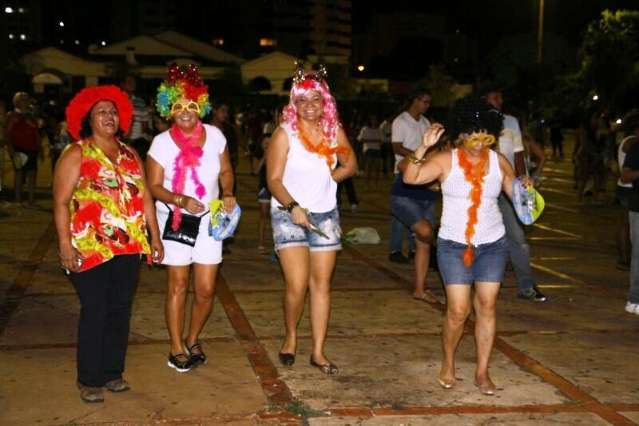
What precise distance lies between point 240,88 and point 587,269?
34694 mm

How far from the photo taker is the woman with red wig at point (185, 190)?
598cm

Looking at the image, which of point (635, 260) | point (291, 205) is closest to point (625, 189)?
point (635, 260)

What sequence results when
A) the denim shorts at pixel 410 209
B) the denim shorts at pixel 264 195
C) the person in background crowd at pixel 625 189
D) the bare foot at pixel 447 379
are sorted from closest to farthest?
the bare foot at pixel 447 379 < the denim shorts at pixel 410 209 < the person in background crowd at pixel 625 189 < the denim shorts at pixel 264 195

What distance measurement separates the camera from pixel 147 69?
130 ft

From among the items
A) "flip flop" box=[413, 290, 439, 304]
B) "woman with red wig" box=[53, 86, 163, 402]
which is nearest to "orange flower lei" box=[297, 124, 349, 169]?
"woman with red wig" box=[53, 86, 163, 402]

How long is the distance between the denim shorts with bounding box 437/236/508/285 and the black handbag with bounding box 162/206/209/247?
160 centimetres

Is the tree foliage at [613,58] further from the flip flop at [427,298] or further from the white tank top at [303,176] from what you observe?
the white tank top at [303,176]

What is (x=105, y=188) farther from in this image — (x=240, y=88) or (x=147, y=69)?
(x=240, y=88)

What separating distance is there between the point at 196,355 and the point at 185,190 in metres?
1.16

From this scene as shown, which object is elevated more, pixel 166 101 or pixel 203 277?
pixel 166 101

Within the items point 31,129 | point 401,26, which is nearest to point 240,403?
point 31,129

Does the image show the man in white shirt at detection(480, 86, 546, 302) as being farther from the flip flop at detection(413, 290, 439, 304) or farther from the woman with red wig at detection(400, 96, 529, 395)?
the woman with red wig at detection(400, 96, 529, 395)

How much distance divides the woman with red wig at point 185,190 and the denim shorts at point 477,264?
1452 millimetres

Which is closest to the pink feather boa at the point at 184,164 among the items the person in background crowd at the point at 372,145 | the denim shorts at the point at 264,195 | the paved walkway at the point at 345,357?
the paved walkway at the point at 345,357
